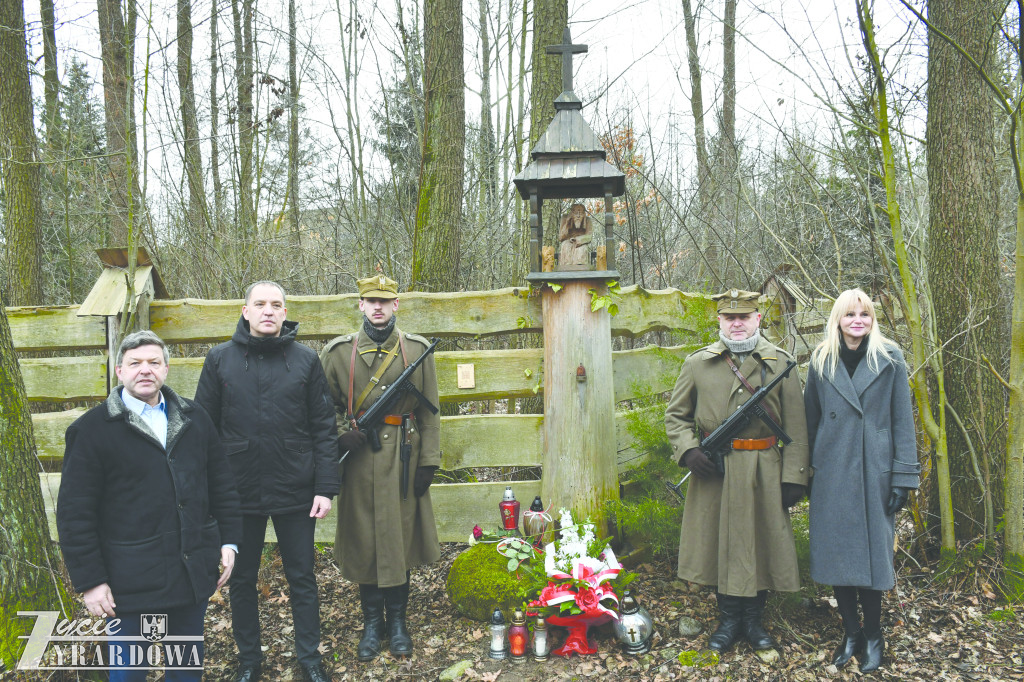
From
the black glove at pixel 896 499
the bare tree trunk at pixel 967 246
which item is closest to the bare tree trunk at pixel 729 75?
the bare tree trunk at pixel 967 246

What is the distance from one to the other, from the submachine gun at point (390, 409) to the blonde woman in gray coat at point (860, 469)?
7.82 feet

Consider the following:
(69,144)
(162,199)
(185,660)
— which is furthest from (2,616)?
(69,144)

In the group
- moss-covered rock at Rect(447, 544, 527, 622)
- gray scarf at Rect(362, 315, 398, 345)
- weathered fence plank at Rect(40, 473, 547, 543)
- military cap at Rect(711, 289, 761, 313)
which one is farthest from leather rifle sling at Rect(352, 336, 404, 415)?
military cap at Rect(711, 289, 761, 313)

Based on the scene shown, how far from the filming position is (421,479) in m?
4.23

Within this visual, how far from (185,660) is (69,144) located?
25.9 ft

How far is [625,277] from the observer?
35.9 ft

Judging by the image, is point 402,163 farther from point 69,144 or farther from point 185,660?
point 185,660

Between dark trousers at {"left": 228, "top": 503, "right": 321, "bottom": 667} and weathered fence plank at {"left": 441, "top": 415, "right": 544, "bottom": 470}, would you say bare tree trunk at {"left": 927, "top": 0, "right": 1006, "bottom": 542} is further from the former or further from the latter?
dark trousers at {"left": 228, "top": 503, "right": 321, "bottom": 667}

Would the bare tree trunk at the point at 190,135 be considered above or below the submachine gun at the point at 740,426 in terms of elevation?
above

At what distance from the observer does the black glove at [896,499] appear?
3736mm

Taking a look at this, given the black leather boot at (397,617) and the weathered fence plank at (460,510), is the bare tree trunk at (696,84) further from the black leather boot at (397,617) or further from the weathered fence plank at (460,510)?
the black leather boot at (397,617)

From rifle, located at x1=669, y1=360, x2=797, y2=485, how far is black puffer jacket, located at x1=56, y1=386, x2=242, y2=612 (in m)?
2.73

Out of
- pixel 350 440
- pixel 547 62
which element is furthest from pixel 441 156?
pixel 350 440

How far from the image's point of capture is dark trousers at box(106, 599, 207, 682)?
2977mm
